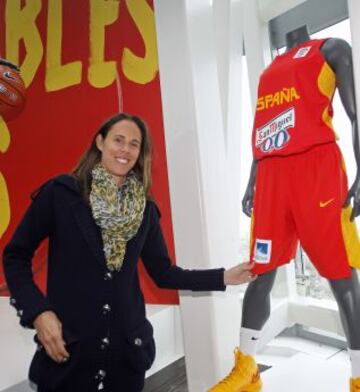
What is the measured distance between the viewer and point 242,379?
1.50m

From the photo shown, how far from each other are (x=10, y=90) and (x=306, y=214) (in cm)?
168

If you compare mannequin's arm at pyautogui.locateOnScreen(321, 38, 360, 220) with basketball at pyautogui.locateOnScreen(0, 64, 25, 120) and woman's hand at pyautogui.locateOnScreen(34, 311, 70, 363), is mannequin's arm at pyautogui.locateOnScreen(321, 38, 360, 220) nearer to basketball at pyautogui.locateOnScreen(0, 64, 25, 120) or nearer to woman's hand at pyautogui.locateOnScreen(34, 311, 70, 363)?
woman's hand at pyautogui.locateOnScreen(34, 311, 70, 363)

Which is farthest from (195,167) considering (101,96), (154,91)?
(101,96)

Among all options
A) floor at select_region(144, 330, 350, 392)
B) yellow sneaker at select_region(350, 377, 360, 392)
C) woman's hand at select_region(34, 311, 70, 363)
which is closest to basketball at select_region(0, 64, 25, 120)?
woman's hand at select_region(34, 311, 70, 363)

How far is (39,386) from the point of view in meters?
1.18

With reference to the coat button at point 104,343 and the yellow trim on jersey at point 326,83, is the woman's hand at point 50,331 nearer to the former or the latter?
the coat button at point 104,343

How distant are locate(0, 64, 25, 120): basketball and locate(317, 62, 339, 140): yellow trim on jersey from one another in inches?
62.5

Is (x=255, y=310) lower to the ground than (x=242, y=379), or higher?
higher

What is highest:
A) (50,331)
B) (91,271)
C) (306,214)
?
(306,214)

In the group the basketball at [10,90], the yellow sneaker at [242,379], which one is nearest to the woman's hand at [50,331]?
the yellow sneaker at [242,379]

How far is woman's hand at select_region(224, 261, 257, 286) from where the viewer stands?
1.35 m

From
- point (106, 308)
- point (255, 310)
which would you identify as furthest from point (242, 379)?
point (106, 308)

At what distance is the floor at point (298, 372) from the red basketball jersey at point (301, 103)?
896 mm

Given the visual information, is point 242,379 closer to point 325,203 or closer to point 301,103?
point 325,203
